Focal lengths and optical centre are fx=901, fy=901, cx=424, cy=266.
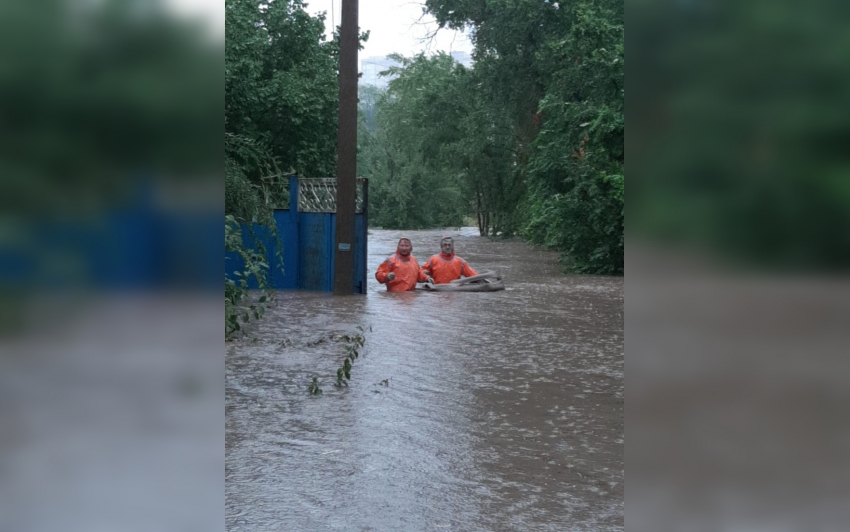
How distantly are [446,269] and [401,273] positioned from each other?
3.41 ft

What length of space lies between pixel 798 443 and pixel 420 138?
42.3m

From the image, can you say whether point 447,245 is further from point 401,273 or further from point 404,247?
point 401,273

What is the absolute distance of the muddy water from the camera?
174 inches

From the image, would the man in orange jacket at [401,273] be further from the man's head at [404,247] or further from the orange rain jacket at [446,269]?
the orange rain jacket at [446,269]

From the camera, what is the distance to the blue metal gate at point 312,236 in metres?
14.9

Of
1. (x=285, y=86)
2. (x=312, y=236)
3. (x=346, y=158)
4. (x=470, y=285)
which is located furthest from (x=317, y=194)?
(x=285, y=86)

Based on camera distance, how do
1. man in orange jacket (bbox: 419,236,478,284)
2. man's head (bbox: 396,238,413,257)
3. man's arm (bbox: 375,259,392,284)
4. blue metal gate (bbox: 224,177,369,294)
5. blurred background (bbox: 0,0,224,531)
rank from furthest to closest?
man in orange jacket (bbox: 419,236,478,284) → man's arm (bbox: 375,259,392,284) → man's head (bbox: 396,238,413,257) → blue metal gate (bbox: 224,177,369,294) → blurred background (bbox: 0,0,224,531)

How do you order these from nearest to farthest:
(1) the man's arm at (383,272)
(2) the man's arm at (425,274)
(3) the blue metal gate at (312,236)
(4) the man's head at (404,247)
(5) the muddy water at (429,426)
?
1. (5) the muddy water at (429,426)
2. (3) the blue metal gate at (312,236)
3. (4) the man's head at (404,247)
4. (1) the man's arm at (383,272)
5. (2) the man's arm at (425,274)

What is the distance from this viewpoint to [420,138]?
43.3m

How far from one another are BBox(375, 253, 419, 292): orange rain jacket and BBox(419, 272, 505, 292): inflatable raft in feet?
1.00

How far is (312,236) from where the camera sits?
15.2m

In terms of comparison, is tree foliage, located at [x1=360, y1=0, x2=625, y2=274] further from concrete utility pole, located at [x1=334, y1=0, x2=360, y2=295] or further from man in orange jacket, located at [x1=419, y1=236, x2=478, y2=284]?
concrete utility pole, located at [x1=334, y1=0, x2=360, y2=295]

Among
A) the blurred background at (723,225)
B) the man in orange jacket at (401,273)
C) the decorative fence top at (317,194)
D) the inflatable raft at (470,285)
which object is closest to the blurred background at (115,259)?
the blurred background at (723,225)

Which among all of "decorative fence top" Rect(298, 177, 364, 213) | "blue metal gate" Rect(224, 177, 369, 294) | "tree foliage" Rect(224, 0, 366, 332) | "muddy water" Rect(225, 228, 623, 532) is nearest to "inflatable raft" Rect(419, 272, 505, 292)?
"blue metal gate" Rect(224, 177, 369, 294)
